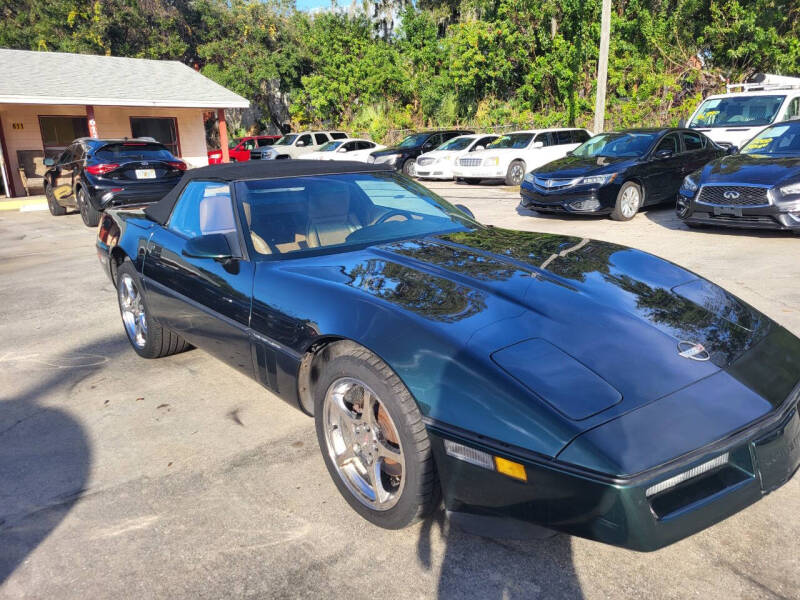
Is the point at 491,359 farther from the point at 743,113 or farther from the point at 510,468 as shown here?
the point at 743,113

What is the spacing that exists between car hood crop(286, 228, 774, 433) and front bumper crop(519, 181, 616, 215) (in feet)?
22.2

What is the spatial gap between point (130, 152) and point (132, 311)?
8317mm

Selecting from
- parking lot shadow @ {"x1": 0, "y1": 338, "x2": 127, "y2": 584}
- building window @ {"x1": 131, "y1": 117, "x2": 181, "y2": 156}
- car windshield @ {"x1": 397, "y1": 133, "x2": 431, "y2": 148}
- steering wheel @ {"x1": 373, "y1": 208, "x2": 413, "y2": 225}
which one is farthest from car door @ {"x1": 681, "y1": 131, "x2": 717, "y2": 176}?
building window @ {"x1": 131, "y1": 117, "x2": 181, "y2": 156}

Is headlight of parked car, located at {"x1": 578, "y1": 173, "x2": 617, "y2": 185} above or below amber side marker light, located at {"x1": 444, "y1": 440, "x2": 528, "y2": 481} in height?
above

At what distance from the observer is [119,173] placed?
38.2 ft

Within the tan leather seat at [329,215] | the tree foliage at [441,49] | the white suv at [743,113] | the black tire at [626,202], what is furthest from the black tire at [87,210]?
the tree foliage at [441,49]

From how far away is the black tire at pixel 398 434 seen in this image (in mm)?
2273

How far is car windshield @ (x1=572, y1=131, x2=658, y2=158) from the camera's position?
10547 millimetres

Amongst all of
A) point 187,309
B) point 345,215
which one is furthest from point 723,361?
point 187,309

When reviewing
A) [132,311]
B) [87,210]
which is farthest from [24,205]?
[132,311]

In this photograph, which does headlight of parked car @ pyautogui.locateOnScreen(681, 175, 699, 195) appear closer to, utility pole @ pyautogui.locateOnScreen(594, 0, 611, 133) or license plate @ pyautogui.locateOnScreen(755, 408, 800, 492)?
→ license plate @ pyautogui.locateOnScreen(755, 408, 800, 492)

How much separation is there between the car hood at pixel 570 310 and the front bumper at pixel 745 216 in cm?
530

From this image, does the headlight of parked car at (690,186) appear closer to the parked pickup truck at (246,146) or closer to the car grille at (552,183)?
the car grille at (552,183)

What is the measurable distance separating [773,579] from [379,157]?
767 inches
